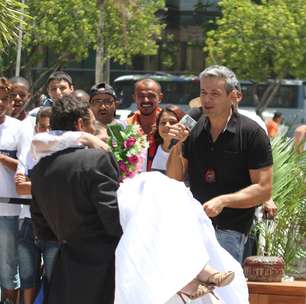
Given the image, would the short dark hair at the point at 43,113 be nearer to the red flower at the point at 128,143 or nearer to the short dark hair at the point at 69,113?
the red flower at the point at 128,143

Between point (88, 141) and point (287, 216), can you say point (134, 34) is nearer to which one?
point (287, 216)

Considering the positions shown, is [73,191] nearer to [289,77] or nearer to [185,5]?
[289,77]

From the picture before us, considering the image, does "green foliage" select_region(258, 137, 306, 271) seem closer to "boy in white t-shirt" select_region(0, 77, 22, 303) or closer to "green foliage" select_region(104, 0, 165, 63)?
"boy in white t-shirt" select_region(0, 77, 22, 303)

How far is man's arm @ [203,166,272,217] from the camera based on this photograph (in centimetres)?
591

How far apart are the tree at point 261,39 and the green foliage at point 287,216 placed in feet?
101

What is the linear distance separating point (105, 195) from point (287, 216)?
2.76 meters

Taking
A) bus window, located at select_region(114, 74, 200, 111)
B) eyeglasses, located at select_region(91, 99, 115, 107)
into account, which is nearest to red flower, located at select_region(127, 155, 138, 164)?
eyeglasses, located at select_region(91, 99, 115, 107)

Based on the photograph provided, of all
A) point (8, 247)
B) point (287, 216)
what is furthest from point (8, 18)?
point (287, 216)

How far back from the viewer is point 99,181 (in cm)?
480

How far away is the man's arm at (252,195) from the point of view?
591cm

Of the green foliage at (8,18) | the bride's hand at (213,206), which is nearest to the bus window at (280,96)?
the green foliage at (8,18)

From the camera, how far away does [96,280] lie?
486 cm

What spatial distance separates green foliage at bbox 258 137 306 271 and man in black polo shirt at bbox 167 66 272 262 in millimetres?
862

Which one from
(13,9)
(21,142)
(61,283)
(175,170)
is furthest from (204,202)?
(13,9)
